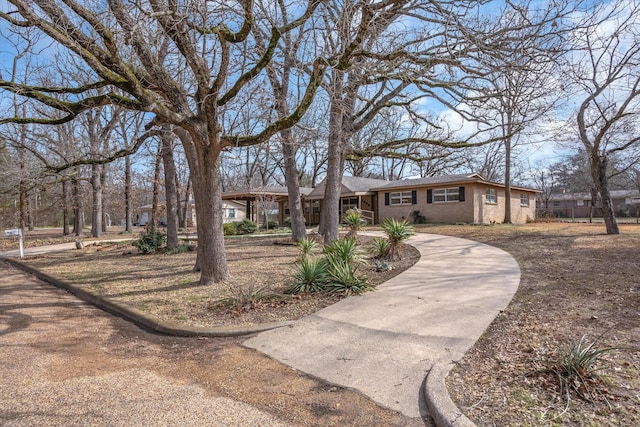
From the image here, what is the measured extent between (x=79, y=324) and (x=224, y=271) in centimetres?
259

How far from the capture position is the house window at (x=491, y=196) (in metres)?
24.1

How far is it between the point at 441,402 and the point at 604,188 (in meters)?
14.0

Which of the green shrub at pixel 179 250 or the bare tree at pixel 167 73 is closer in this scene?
the bare tree at pixel 167 73

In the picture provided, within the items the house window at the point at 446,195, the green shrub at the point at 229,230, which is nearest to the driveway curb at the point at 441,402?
the green shrub at the point at 229,230

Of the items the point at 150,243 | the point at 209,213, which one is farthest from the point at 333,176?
the point at 150,243

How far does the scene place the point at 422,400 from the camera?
10.1 ft

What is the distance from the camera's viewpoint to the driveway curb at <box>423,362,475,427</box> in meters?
2.66

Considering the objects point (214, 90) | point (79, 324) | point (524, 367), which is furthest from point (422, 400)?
point (214, 90)

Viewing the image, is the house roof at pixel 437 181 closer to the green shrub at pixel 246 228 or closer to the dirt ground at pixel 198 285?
the green shrub at pixel 246 228

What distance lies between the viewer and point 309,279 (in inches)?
261

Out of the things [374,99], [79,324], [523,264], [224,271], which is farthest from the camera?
[374,99]

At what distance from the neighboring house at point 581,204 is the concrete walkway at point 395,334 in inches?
1589

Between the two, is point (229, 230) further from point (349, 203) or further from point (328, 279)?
point (328, 279)

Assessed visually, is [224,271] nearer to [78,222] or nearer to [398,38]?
[398,38]
